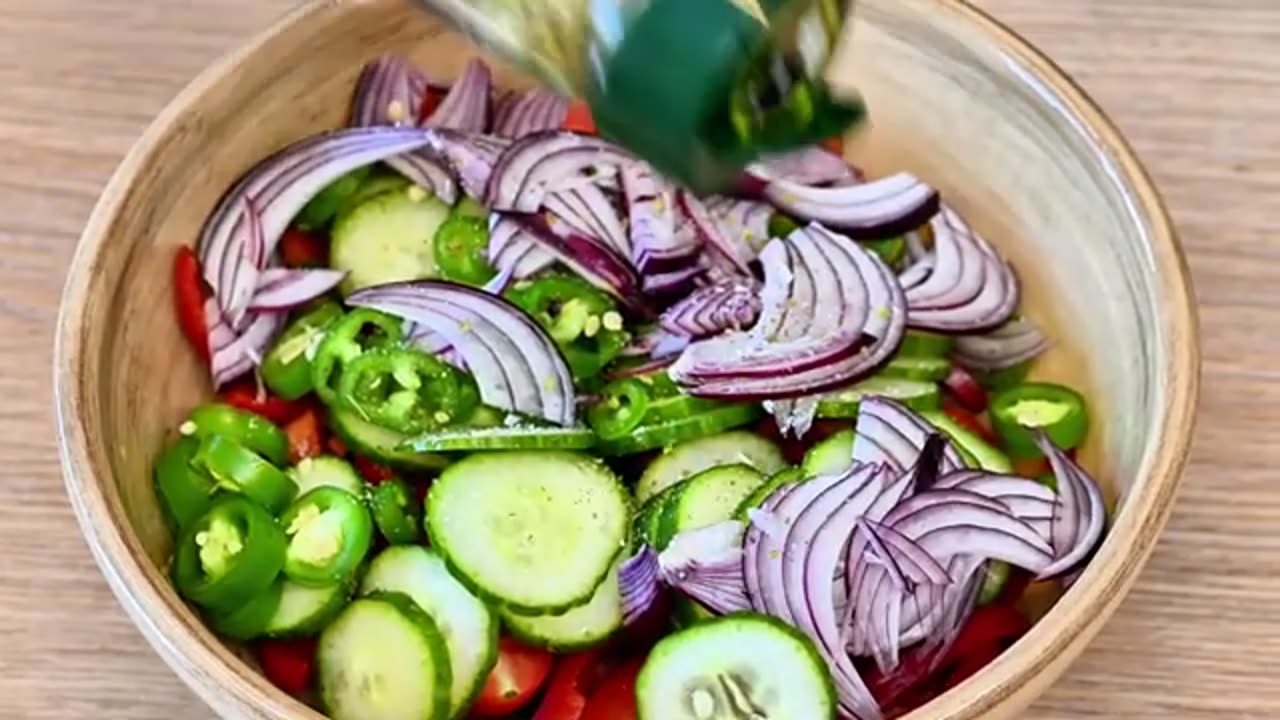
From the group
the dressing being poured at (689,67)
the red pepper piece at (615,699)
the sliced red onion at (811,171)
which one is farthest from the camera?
the sliced red onion at (811,171)

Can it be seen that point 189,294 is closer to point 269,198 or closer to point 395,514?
point 269,198

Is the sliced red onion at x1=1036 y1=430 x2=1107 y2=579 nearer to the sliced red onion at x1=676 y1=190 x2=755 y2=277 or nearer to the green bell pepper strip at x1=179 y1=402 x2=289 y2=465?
the sliced red onion at x1=676 y1=190 x2=755 y2=277

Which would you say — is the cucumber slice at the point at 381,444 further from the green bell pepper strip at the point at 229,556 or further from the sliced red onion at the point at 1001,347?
the sliced red onion at the point at 1001,347

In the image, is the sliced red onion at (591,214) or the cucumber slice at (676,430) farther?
the sliced red onion at (591,214)

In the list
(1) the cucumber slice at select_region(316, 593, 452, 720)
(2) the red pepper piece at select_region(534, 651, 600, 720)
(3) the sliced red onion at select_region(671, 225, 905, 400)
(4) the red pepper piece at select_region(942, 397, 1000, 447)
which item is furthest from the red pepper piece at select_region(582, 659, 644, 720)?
(4) the red pepper piece at select_region(942, 397, 1000, 447)

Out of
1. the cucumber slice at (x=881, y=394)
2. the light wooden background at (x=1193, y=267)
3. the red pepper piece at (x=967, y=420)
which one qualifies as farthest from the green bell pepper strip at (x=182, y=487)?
the red pepper piece at (x=967, y=420)

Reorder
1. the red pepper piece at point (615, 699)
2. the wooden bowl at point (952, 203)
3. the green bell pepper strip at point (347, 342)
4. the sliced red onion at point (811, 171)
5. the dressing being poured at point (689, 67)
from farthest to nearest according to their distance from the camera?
1. the sliced red onion at point (811, 171)
2. the green bell pepper strip at point (347, 342)
3. the red pepper piece at point (615, 699)
4. the wooden bowl at point (952, 203)
5. the dressing being poured at point (689, 67)

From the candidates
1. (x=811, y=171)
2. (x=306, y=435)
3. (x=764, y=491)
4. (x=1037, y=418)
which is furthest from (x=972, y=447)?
(x=306, y=435)
